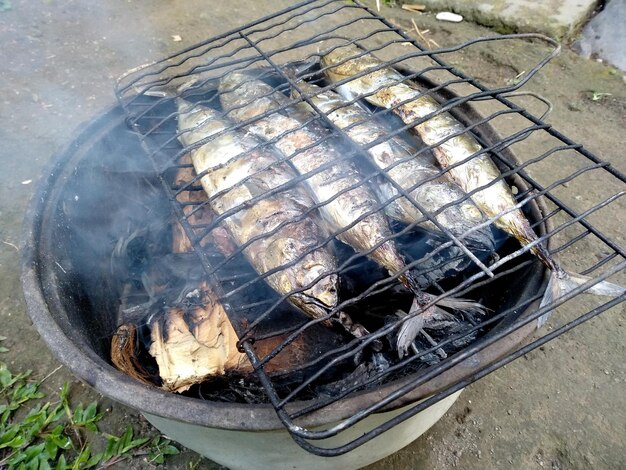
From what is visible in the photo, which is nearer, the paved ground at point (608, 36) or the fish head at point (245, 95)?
the fish head at point (245, 95)

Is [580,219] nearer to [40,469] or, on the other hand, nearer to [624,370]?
[624,370]

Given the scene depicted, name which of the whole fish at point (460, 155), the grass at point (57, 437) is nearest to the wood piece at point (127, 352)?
the grass at point (57, 437)

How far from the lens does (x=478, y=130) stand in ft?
7.91

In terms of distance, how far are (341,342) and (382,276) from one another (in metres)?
0.33

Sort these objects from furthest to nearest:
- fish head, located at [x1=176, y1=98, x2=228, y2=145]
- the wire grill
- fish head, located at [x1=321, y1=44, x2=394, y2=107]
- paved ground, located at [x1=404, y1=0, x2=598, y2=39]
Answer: paved ground, located at [x1=404, y1=0, x2=598, y2=39] → fish head, located at [x1=321, y1=44, x2=394, y2=107] → fish head, located at [x1=176, y1=98, x2=228, y2=145] → the wire grill

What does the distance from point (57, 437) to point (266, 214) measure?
1737 millimetres

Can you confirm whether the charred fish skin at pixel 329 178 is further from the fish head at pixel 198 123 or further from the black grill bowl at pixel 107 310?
the black grill bowl at pixel 107 310

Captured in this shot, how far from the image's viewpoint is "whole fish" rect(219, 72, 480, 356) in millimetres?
1757

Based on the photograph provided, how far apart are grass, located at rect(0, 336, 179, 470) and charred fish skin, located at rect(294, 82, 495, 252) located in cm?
176

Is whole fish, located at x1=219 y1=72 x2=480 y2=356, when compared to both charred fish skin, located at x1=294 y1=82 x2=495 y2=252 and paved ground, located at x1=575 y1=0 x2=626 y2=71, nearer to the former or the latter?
charred fish skin, located at x1=294 y1=82 x2=495 y2=252

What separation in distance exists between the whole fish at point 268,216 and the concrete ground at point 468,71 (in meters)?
0.76

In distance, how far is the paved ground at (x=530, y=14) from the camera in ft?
16.6

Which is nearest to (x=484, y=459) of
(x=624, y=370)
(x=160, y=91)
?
(x=624, y=370)

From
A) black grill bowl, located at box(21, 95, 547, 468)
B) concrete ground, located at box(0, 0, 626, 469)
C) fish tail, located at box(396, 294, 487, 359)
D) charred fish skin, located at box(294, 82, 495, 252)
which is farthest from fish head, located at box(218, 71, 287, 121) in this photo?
fish tail, located at box(396, 294, 487, 359)
